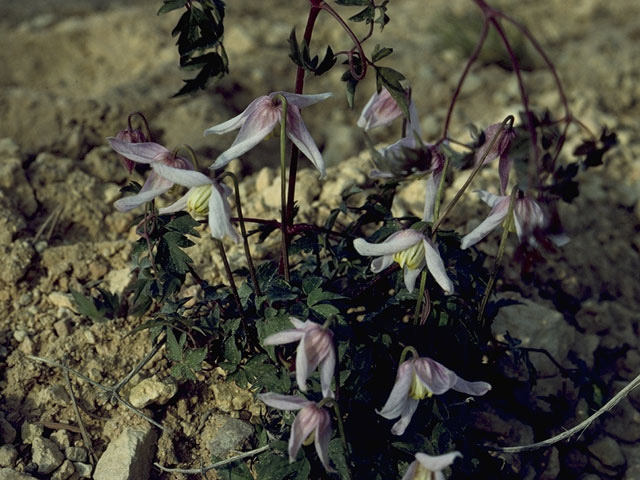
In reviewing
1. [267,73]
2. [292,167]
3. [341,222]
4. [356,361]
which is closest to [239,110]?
[267,73]

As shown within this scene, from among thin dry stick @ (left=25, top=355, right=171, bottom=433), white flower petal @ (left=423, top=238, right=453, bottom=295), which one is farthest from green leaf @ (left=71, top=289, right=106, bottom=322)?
white flower petal @ (left=423, top=238, right=453, bottom=295)

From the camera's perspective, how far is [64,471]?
2107 millimetres

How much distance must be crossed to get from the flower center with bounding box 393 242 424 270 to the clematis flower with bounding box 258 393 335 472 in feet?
1.30

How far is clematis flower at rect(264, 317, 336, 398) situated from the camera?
5.47ft

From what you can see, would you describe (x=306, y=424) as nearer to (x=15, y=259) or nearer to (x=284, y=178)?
(x=284, y=178)

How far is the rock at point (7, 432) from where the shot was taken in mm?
2145

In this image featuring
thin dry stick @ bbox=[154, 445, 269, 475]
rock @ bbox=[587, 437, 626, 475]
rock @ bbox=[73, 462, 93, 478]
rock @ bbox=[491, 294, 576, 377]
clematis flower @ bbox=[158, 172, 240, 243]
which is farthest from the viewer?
rock @ bbox=[491, 294, 576, 377]

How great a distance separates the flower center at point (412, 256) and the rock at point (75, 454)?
1.04 m

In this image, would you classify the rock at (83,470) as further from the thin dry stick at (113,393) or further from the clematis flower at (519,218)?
the clematis flower at (519,218)

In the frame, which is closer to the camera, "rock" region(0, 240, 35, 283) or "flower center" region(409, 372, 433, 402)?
"flower center" region(409, 372, 433, 402)

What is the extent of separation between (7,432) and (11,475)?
0.51 ft

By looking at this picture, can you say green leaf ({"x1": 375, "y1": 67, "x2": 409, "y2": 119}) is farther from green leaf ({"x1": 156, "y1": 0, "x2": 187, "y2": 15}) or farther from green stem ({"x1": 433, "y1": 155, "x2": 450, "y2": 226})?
green leaf ({"x1": 156, "y1": 0, "x2": 187, "y2": 15})

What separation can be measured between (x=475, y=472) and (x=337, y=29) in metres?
3.57

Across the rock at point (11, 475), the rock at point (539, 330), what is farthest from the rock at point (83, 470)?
the rock at point (539, 330)
